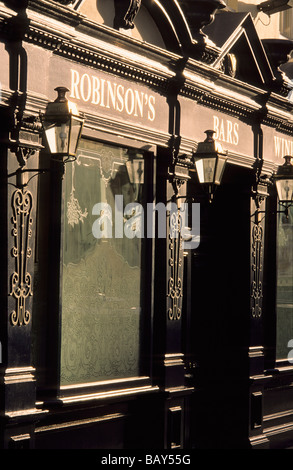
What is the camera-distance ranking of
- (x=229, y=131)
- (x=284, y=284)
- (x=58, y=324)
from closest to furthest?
(x=58, y=324) < (x=229, y=131) < (x=284, y=284)

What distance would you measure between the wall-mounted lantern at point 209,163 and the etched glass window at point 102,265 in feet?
2.05

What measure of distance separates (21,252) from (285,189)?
4.42 meters

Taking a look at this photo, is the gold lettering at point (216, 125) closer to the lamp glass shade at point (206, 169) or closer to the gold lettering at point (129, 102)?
the lamp glass shade at point (206, 169)

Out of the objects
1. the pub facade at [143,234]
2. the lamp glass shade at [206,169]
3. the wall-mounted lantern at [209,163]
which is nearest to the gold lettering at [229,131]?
the pub facade at [143,234]

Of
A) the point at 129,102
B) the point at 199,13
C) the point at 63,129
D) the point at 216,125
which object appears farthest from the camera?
the point at 216,125

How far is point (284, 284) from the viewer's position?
473 inches

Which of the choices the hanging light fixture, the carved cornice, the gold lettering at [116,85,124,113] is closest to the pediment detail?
the carved cornice

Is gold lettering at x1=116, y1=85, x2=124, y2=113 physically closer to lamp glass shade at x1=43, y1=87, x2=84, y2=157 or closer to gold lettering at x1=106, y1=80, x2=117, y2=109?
gold lettering at x1=106, y1=80, x2=117, y2=109

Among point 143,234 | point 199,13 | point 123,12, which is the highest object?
point 199,13

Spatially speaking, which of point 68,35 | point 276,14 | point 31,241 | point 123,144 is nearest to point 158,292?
point 123,144

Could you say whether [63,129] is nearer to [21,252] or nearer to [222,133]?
[21,252]

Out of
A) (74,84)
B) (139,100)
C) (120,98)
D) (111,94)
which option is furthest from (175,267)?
(74,84)

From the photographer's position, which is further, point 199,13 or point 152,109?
point 199,13

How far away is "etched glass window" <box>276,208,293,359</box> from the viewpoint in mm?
11844
